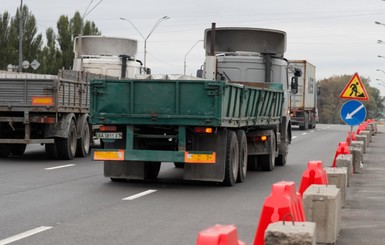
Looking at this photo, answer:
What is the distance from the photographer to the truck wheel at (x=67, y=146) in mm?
22102

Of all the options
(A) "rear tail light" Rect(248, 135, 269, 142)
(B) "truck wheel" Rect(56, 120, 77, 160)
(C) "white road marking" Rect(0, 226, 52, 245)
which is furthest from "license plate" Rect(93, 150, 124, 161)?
(B) "truck wheel" Rect(56, 120, 77, 160)

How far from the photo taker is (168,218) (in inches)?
440

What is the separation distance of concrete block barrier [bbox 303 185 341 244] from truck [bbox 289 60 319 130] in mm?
42204

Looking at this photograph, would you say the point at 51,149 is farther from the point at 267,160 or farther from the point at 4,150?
the point at 267,160

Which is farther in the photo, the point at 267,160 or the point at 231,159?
the point at 267,160

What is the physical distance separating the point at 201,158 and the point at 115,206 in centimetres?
291

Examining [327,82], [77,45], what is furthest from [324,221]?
[327,82]

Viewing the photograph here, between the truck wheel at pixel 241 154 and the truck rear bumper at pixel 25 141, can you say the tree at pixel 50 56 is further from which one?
the truck wheel at pixel 241 154

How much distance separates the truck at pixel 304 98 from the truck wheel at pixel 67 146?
30149 millimetres

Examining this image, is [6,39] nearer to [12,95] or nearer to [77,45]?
[77,45]

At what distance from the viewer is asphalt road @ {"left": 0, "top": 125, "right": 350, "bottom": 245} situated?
9.67m

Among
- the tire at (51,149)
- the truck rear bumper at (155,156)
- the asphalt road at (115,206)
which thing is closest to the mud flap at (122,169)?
the asphalt road at (115,206)

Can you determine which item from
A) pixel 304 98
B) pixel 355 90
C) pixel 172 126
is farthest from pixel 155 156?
pixel 304 98

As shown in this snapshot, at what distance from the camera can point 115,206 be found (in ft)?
40.9
